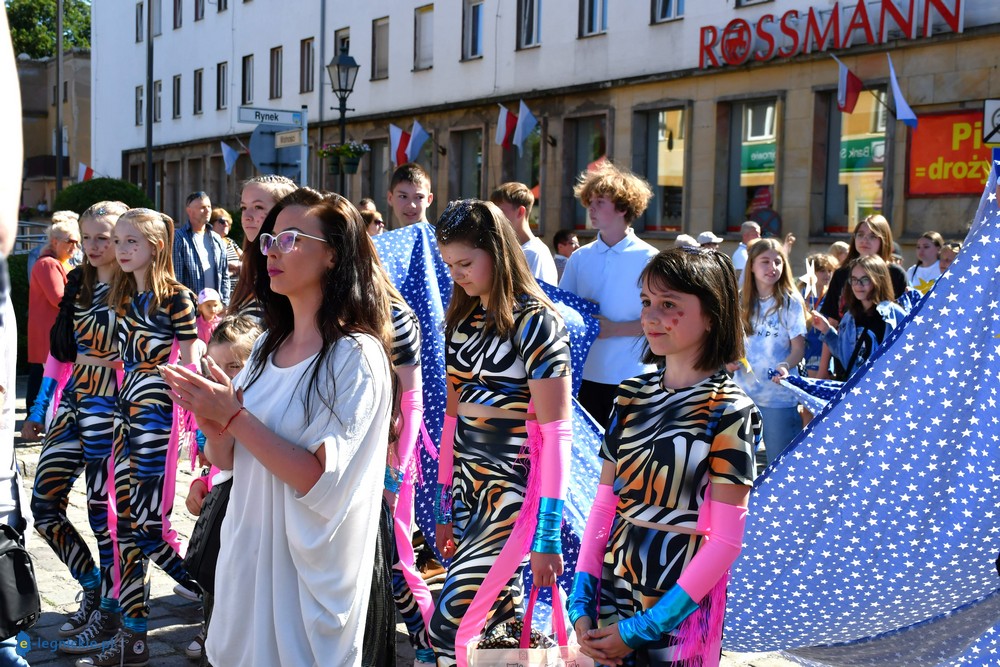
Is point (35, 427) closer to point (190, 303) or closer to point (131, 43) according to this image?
point (190, 303)

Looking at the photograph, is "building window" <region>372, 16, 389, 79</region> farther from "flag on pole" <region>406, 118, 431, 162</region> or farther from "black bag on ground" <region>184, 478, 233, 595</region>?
"black bag on ground" <region>184, 478, 233, 595</region>

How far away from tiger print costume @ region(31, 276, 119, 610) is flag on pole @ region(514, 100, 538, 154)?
22789mm

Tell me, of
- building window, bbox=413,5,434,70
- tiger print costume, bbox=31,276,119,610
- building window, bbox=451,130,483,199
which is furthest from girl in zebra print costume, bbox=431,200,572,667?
building window, bbox=413,5,434,70

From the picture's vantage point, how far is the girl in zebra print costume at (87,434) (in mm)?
5395

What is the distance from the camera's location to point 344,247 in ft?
10.7

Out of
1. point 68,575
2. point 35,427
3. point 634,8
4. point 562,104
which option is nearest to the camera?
point 35,427

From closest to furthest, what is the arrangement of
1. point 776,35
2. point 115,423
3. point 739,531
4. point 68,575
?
point 739,531 → point 115,423 → point 68,575 → point 776,35

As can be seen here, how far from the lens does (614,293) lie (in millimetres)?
6535

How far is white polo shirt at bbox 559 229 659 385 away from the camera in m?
6.42

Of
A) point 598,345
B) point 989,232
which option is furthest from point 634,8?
point 989,232

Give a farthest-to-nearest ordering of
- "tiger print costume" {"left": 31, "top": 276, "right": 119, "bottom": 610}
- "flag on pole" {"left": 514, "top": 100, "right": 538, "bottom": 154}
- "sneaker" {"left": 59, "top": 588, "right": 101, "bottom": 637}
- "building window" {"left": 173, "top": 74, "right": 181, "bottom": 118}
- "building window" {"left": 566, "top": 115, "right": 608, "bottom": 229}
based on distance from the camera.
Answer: "building window" {"left": 173, "top": 74, "right": 181, "bottom": 118}
"flag on pole" {"left": 514, "top": 100, "right": 538, "bottom": 154}
"building window" {"left": 566, "top": 115, "right": 608, "bottom": 229}
"sneaker" {"left": 59, "top": 588, "right": 101, "bottom": 637}
"tiger print costume" {"left": 31, "top": 276, "right": 119, "bottom": 610}

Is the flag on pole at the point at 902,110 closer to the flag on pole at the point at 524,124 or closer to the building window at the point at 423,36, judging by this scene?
the flag on pole at the point at 524,124

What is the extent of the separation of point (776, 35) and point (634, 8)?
415 cm

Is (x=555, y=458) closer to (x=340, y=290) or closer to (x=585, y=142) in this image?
(x=340, y=290)
